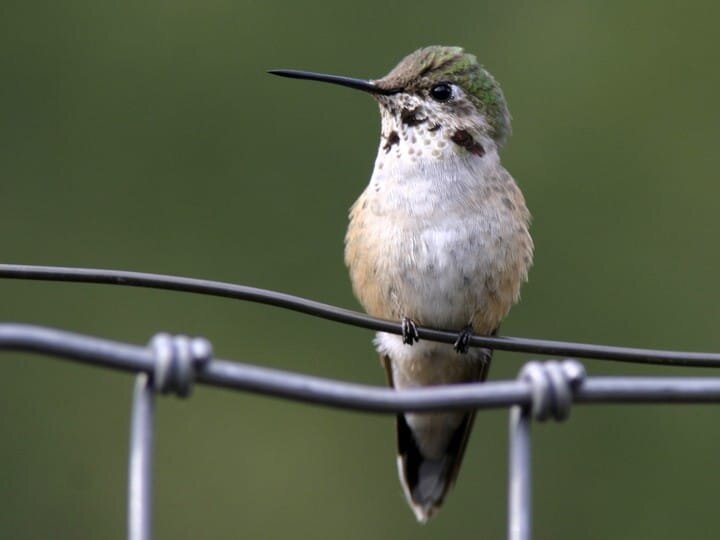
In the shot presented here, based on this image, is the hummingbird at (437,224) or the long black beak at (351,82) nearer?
the hummingbird at (437,224)

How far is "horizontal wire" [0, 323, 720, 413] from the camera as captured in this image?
5.70 ft

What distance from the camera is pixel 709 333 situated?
8.51m

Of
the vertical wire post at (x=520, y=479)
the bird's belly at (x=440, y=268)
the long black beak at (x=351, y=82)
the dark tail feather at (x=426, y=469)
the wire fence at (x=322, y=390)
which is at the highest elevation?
the long black beak at (x=351, y=82)

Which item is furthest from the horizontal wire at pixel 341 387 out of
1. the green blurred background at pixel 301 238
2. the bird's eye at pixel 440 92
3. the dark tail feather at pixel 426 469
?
the green blurred background at pixel 301 238

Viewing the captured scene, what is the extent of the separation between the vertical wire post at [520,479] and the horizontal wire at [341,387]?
32 millimetres

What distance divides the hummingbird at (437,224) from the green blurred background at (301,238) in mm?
3045

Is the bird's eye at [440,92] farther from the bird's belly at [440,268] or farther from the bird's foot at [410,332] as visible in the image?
the bird's foot at [410,332]

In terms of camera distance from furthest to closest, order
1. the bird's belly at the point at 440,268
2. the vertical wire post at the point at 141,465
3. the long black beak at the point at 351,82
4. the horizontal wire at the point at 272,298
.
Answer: the long black beak at the point at 351,82, the bird's belly at the point at 440,268, the horizontal wire at the point at 272,298, the vertical wire post at the point at 141,465

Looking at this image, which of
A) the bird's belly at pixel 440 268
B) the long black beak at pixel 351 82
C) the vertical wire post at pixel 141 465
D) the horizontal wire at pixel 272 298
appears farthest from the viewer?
the long black beak at pixel 351 82

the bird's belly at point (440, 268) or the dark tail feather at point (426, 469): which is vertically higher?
the bird's belly at point (440, 268)

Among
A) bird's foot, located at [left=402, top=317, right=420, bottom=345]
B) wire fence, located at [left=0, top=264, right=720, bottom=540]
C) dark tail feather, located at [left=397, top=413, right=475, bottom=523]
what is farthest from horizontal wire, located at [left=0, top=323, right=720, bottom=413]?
dark tail feather, located at [left=397, top=413, right=475, bottom=523]

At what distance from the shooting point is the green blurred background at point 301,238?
8.34 m

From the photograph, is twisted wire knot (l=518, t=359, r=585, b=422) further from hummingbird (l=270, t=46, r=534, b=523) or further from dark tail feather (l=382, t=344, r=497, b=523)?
dark tail feather (l=382, t=344, r=497, b=523)

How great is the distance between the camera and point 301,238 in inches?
340
